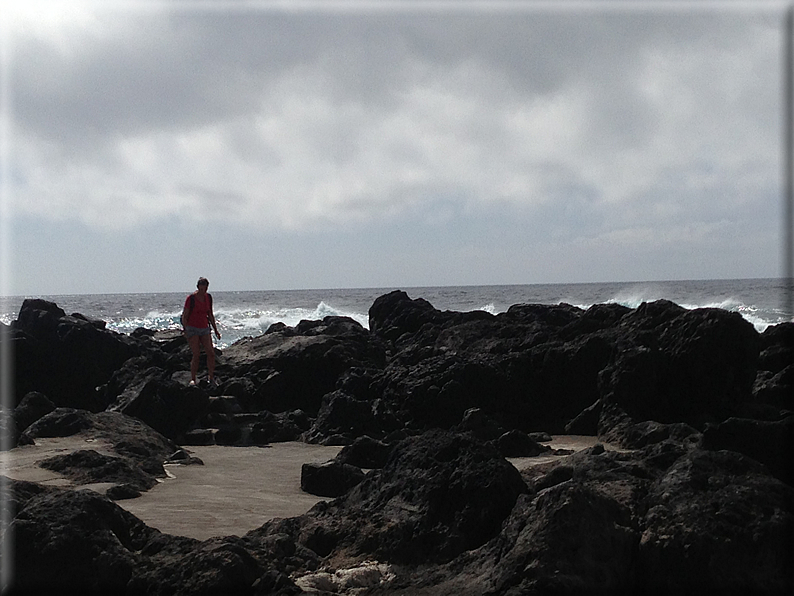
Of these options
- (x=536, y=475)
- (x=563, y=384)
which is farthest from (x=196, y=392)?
(x=536, y=475)

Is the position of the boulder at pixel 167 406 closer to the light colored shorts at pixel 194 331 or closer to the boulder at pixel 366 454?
the light colored shorts at pixel 194 331

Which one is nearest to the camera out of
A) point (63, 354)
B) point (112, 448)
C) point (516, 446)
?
point (112, 448)

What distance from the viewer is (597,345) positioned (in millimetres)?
10039

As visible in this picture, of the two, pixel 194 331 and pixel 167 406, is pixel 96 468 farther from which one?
pixel 194 331

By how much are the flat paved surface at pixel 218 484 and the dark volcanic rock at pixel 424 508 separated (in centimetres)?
75

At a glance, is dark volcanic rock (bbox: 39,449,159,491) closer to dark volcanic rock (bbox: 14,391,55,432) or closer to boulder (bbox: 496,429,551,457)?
dark volcanic rock (bbox: 14,391,55,432)

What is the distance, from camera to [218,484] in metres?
6.68

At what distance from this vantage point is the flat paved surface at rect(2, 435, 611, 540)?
16.8 feet

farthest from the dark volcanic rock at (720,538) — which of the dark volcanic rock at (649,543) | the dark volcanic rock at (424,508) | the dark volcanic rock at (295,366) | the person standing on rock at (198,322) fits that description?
the person standing on rock at (198,322)

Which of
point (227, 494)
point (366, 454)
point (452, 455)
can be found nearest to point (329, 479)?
point (227, 494)

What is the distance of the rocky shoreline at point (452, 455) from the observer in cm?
350

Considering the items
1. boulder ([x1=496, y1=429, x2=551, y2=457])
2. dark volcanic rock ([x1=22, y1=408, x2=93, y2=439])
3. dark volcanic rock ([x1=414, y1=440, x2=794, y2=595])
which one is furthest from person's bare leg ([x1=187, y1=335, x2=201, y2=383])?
dark volcanic rock ([x1=414, y1=440, x2=794, y2=595])

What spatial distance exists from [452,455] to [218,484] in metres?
2.89

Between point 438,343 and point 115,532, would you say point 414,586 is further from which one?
point 438,343
